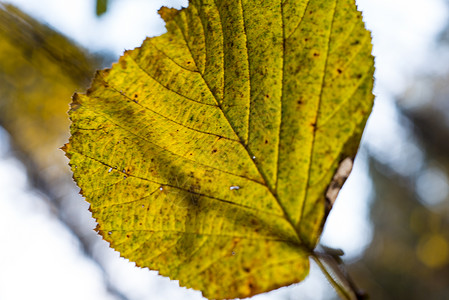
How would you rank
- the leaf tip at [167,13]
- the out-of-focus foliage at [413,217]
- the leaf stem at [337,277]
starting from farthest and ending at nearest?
1. the out-of-focus foliage at [413,217]
2. the leaf tip at [167,13]
3. the leaf stem at [337,277]

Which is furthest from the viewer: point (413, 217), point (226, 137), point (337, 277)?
point (413, 217)

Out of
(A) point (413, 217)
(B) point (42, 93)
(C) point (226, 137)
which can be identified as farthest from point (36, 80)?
(A) point (413, 217)

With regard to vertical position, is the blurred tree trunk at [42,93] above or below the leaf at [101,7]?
below

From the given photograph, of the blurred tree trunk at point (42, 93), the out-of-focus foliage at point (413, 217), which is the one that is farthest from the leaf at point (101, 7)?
the out-of-focus foliage at point (413, 217)

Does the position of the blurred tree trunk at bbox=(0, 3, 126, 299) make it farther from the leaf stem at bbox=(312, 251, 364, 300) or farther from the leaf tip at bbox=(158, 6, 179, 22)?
the leaf stem at bbox=(312, 251, 364, 300)

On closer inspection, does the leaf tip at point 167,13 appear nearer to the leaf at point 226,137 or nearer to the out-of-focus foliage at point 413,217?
the leaf at point 226,137

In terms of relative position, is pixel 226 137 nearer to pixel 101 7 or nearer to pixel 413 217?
pixel 101 7

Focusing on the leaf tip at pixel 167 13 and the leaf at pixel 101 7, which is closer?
the leaf tip at pixel 167 13

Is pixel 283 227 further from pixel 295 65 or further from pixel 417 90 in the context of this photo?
pixel 417 90
